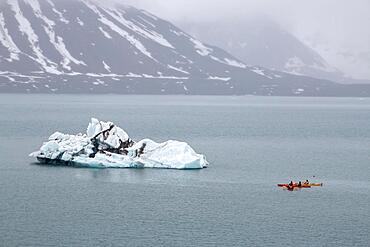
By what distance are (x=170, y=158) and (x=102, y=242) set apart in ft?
121

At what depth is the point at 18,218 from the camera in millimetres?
61312

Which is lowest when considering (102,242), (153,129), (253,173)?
(102,242)

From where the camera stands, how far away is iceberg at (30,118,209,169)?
90625mm

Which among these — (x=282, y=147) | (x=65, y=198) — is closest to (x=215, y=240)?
(x=65, y=198)

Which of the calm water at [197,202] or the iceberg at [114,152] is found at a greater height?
the iceberg at [114,152]

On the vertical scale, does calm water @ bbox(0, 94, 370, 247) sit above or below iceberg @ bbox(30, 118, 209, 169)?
below

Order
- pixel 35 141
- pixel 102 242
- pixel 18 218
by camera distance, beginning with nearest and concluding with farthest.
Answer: pixel 102 242 → pixel 18 218 → pixel 35 141

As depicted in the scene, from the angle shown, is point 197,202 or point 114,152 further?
point 114,152

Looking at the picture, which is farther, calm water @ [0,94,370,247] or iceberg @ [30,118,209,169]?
iceberg @ [30,118,209,169]

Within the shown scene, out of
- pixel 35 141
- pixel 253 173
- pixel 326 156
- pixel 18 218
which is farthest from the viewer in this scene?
pixel 35 141

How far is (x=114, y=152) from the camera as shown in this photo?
92562mm

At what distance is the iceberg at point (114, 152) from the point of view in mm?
90625

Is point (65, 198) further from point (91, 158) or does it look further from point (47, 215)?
point (91, 158)

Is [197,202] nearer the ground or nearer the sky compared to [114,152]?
nearer the ground
